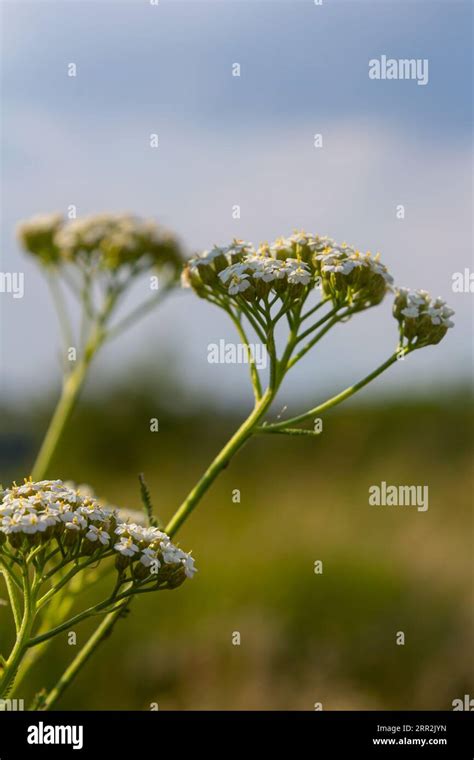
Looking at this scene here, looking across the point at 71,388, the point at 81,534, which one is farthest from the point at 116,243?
the point at 81,534

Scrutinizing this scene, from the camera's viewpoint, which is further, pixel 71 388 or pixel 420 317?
pixel 71 388

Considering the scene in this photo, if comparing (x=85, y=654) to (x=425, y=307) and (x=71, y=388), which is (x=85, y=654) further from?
(x=71, y=388)

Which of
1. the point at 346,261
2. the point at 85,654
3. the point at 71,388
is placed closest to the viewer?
the point at 85,654

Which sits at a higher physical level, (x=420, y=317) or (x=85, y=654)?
(x=420, y=317)

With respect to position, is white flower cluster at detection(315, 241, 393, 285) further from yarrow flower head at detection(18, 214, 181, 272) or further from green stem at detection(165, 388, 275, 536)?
yarrow flower head at detection(18, 214, 181, 272)

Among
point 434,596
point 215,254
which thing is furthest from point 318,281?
point 434,596
